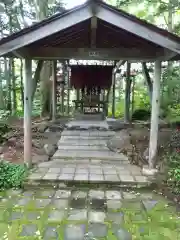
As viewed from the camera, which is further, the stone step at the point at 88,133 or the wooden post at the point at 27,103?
the stone step at the point at 88,133

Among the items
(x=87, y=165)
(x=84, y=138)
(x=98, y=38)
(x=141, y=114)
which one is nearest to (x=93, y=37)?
(x=98, y=38)

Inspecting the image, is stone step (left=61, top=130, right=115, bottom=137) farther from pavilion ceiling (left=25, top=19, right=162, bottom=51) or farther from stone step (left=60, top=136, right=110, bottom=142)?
pavilion ceiling (left=25, top=19, right=162, bottom=51)

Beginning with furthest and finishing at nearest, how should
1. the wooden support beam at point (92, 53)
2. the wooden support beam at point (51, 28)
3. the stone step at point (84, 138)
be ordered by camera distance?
the stone step at point (84, 138) < the wooden support beam at point (92, 53) < the wooden support beam at point (51, 28)

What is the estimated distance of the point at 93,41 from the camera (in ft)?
15.2

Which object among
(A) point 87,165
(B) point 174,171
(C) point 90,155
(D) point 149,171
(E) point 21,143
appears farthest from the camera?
(E) point 21,143

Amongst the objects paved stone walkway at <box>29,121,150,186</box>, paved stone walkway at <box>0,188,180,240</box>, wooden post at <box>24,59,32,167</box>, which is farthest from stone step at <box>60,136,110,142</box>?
paved stone walkway at <box>0,188,180,240</box>

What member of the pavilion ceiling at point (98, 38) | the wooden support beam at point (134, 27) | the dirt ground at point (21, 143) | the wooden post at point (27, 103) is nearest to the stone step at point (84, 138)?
the dirt ground at point (21, 143)

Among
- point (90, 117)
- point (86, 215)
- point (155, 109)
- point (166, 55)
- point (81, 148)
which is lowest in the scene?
point (86, 215)

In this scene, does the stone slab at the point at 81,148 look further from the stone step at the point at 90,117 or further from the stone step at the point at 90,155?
the stone step at the point at 90,117

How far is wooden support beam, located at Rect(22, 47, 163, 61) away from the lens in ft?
14.3

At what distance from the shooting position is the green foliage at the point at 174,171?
3990 mm

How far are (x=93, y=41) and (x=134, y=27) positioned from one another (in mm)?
1175

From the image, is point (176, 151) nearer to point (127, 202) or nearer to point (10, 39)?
point (127, 202)

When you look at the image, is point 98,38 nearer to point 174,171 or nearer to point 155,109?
point 155,109
